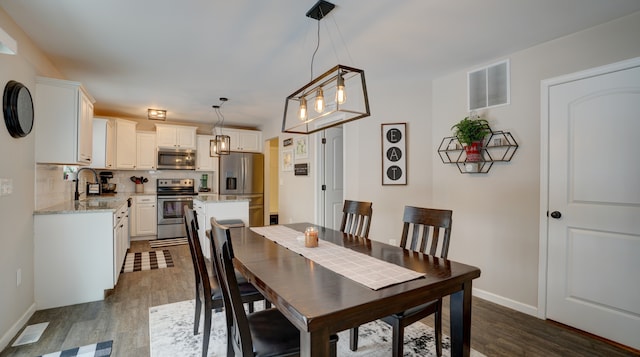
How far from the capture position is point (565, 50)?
2510 millimetres

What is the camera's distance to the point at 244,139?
21.5ft

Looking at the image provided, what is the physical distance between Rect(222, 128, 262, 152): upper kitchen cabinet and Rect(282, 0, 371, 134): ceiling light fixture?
1561 mm

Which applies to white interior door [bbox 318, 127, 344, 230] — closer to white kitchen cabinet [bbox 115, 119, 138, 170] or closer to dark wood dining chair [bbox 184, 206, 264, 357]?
dark wood dining chair [bbox 184, 206, 264, 357]

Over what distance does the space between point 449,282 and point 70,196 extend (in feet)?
16.0

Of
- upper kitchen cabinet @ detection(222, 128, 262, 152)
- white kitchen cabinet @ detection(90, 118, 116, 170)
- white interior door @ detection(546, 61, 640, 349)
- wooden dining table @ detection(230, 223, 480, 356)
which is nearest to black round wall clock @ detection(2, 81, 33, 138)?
wooden dining table @ detection(230, 223, 480, 356)

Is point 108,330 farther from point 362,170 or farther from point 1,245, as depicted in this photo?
point 362,170

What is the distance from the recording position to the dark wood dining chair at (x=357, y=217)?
2512 millimetres

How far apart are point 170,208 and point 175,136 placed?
4.77 ft

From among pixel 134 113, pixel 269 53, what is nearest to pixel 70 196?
pixel 134 113

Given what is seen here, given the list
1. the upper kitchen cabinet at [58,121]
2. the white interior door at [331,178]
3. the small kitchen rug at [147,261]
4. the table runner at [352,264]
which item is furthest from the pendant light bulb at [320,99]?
the small kitchen rug at [147,261]

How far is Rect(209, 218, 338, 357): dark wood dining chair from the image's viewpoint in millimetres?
1274

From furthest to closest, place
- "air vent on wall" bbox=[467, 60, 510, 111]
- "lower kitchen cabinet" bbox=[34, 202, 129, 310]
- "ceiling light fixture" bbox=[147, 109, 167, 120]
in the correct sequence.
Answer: "ceiling light fixture" bbox=[147, 109, 167, 120], "air vent on wall" bbox=[467, 60, 510, 111], "lower kitchen cabinet" bbox=[34, 202, 129, 310]

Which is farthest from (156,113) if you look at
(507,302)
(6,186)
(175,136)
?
(507,302)

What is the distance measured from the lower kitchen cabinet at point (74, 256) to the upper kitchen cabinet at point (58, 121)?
56cm
